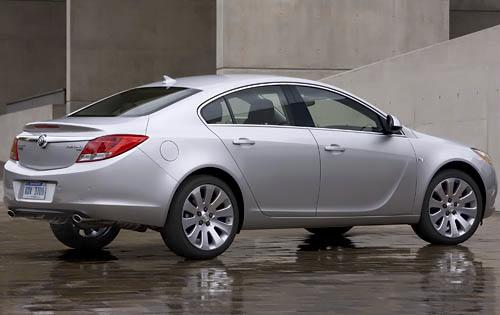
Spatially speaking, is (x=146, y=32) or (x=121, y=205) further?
(x=146, y=32)

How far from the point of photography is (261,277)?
30.2 feet

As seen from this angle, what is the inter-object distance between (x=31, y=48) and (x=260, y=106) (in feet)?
95.4

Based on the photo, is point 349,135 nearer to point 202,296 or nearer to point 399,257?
point 399,257

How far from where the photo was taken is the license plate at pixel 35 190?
1015 centimetres

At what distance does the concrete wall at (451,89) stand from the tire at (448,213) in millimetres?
4658

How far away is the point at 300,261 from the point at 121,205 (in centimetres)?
155

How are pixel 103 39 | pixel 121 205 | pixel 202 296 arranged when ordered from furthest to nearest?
pixel 103 39 < pixel 121 205 < pixel 202 296

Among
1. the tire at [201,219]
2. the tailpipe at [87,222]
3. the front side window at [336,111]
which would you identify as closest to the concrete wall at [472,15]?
the front side window at [336,111]

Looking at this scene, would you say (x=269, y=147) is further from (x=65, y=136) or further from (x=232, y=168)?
(x=65, y=136)

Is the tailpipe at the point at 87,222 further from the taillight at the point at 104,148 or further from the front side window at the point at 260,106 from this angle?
the front side window at the point at 260,106

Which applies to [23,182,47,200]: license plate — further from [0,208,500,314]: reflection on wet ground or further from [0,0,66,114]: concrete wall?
[0,0,66,114]: concrete wall

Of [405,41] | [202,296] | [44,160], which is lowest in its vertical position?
[202,296]

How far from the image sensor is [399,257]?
1080 centimetres

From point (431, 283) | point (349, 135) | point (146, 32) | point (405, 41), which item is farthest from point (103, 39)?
point (431, 283)
